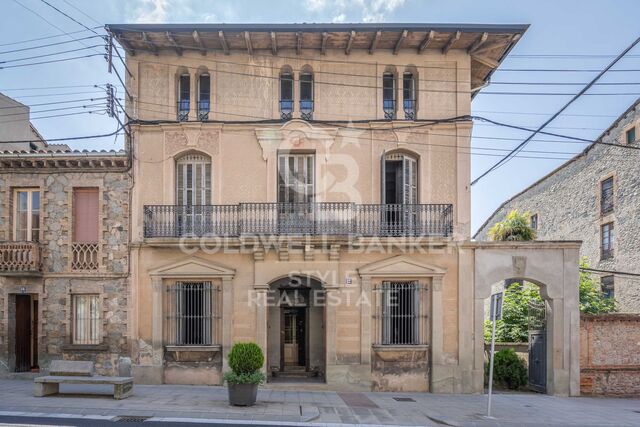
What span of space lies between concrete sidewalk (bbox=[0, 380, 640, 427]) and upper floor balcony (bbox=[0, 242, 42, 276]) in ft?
10.6

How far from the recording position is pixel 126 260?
1339 centimetres

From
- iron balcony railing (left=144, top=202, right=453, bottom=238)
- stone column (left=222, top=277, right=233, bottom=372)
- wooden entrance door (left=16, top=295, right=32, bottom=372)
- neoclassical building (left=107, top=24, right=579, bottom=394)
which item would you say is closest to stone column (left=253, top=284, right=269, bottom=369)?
neoclassical building (left=107, top=24, right=579, bottom=394)

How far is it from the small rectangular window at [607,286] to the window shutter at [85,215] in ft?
69.7

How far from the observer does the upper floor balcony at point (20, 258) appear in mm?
13250

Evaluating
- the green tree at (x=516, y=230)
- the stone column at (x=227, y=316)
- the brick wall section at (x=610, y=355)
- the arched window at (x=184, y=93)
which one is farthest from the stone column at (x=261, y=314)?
the brick wall section at (x=610, y=355)

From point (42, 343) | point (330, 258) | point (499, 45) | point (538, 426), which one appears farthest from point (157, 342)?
point (499, 45)

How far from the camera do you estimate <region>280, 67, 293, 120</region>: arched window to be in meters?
13.7

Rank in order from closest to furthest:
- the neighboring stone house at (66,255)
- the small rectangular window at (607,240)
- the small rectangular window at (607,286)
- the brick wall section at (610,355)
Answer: the brick wall section at (610,355), the neighboring stone house at (66,255), the small rectangular window at (607,286), the small rectangular window at (607,240)

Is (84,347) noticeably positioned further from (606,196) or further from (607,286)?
(606,196)

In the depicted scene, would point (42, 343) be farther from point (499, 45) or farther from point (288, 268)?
point (499, 45)

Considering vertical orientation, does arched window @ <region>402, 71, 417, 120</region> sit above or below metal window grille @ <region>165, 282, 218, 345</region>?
above

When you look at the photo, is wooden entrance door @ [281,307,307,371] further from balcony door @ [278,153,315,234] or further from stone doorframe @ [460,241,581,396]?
stone doorframe @ [460,241,581,396]

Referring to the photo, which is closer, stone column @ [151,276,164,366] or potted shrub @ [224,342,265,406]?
potted shrub @ [224,342,265,406]

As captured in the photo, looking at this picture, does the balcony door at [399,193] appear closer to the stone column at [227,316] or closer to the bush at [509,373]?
the stone column at [227,316]
